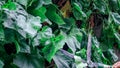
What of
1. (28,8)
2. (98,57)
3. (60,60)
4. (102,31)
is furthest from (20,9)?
(102,31)

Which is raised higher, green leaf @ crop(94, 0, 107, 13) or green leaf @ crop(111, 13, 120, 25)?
green leaf @ crop(94, 0, 107, 13)

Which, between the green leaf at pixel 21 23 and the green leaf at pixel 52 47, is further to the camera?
the green leaf at pixel 52 47

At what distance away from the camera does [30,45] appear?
1248 millimetres

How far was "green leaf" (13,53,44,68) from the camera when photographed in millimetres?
1250

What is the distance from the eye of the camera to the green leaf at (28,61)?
125 cm

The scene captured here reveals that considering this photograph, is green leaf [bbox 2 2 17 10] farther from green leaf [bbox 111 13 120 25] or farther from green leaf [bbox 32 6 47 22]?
green leaf [bbox 111 13 120 25]

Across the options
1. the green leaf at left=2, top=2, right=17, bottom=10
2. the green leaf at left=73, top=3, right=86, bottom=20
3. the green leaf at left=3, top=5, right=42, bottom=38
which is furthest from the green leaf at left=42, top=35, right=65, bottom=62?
the green leaf at left=73, top=3, right=86, bottom=20

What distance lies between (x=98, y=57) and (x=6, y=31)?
86 cm

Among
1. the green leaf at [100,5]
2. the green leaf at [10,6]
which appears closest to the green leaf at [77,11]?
the green leaf at [100,5]

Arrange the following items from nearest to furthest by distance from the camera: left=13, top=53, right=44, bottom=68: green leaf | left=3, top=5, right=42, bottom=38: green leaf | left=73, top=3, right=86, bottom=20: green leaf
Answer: left=3, top=5, right=42, bottom=38: green leaf
left=13, top=53, right=44, bottom=68: green leaf
left=73, top=3, right=86, bottom=20: green leaf

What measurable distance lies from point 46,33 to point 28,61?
15 centimetres

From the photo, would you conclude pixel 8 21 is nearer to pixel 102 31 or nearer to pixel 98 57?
pixel 98 57

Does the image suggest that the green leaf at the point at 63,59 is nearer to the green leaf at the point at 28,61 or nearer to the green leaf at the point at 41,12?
the green leaf at the point at 28,61

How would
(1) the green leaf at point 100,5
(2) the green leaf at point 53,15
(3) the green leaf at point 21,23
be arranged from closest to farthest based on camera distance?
(3) the green leaf at point 21,23 < (2) the green leaf at point 53,15 < (1) the green leaf at point 100,5
